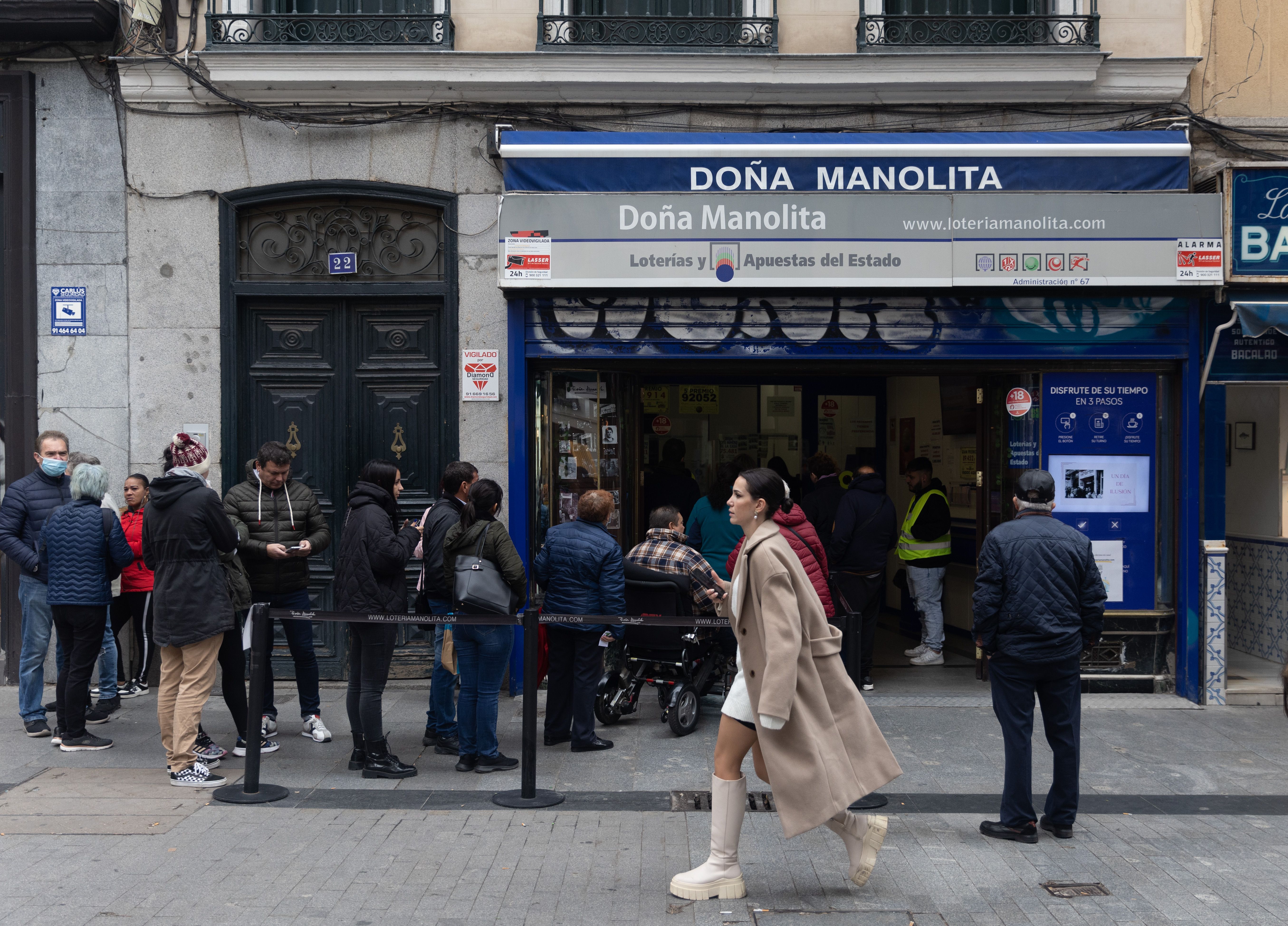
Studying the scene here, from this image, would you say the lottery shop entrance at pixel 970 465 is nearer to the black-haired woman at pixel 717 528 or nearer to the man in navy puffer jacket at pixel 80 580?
the black-haired woman at pixel 717 528

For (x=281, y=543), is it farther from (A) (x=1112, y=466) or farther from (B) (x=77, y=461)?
(A) (x=1112, y=466)

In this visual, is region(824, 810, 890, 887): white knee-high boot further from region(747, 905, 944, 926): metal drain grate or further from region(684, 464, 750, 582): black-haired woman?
region(684, 464, 750, 582): black-haired woman

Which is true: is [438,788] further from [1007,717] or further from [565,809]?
[1007,717]

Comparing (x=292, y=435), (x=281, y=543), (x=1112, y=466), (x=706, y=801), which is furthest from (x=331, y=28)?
(x=1112, y=466)

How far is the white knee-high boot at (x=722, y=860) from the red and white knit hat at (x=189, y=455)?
144 inches

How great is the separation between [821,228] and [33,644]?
6362 mm

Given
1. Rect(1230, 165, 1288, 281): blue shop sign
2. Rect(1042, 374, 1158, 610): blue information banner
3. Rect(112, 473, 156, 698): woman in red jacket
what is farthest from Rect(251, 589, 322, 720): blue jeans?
Rect(1230, 165, 1288, 281): blue shop sign

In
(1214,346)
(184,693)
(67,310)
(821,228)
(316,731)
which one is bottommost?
(316,731)

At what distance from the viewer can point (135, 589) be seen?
826 cm

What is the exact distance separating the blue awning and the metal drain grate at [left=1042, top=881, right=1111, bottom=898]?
195 inches

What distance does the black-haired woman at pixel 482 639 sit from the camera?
632cm

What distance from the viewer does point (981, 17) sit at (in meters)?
8.69

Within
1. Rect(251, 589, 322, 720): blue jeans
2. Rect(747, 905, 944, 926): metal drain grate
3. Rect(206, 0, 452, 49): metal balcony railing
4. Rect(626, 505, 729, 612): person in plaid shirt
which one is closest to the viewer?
Rect(747, 905, 944, 926): metal drain grate

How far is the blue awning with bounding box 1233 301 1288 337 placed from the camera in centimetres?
797
